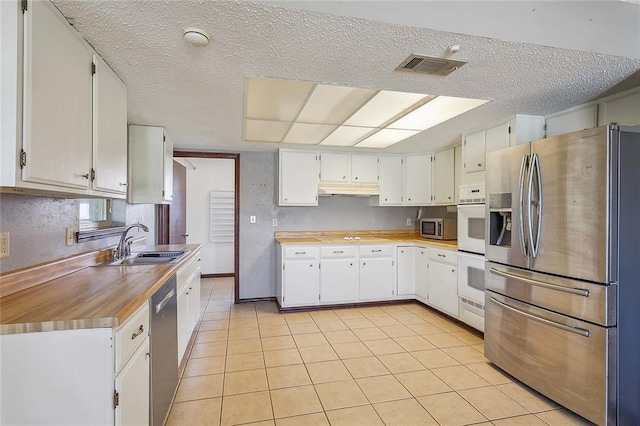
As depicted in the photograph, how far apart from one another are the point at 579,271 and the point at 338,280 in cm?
259

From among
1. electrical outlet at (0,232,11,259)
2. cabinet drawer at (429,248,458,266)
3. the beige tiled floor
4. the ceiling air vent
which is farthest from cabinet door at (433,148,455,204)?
electrical outlet at (0,232,11,259)

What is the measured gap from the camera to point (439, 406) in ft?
6.82

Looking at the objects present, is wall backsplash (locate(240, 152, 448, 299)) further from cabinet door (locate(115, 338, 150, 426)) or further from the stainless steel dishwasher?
cabinet door (locate(115, 338, 150, 426))

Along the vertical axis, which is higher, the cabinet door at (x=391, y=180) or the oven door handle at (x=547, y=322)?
the cabinet door at (x=391, y=180)

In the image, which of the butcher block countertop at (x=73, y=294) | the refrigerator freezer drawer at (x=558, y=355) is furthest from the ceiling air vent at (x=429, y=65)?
the butcher block countertop at (x=73, y=294)

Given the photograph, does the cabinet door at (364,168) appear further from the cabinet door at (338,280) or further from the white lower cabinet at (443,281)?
the white lower cabinet at (443,281)

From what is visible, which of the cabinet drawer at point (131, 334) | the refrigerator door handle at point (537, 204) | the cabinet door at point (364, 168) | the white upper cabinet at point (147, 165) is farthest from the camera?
the cabinet door at point (364, 168)

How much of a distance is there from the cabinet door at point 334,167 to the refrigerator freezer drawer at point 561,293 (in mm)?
2375

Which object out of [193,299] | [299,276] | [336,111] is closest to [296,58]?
[336,111]

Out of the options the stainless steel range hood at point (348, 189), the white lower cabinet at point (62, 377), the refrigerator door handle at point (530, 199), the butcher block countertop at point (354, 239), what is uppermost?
the stainless steel range hood at point (348, 189)

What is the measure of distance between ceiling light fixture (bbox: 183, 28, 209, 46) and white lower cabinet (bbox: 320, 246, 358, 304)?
286 centimetres

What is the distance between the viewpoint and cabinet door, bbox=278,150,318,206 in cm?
422

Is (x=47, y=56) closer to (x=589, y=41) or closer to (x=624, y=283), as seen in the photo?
(x=589, y=41)

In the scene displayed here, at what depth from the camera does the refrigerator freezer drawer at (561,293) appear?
1820 millimetres
